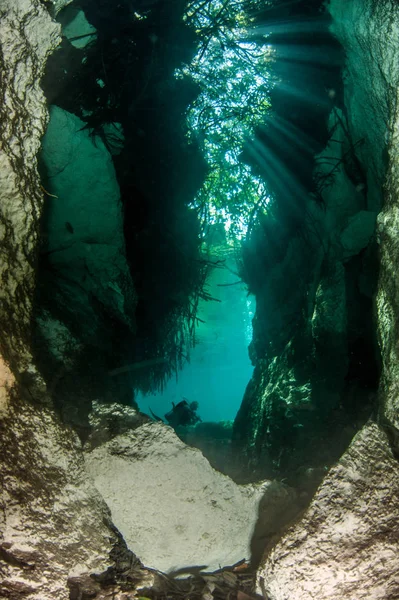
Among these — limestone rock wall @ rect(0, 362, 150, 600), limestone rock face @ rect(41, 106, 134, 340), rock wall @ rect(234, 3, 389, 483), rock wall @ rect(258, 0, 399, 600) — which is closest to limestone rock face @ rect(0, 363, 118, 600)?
limestone rock wall @ rect(0, 362, 150, 600)

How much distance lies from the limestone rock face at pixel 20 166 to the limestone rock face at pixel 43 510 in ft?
0.74

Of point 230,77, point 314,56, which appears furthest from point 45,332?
point 314,56

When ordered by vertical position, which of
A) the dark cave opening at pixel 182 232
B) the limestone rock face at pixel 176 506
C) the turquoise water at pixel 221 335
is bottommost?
the turquoise water at pixel 221 335

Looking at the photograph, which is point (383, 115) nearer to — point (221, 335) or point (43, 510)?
point (43, 510)

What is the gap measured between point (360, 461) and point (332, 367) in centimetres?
254

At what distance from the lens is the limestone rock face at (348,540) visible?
1.56 m

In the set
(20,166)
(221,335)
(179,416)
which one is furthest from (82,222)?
(221,335)

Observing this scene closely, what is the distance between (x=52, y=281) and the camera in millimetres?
4059

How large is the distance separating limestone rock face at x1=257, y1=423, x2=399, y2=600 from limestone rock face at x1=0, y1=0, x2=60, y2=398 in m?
1.65

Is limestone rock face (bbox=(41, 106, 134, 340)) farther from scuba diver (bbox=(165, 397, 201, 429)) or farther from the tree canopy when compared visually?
scuba diver (bbox=(165, 397, 201, 429))

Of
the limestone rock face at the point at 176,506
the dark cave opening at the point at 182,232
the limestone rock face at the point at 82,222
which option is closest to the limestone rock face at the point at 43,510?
the limestone rock face at the point at 176,506

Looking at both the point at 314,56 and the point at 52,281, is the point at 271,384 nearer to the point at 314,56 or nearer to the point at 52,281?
the point at 52,281

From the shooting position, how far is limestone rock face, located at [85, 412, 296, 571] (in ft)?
6.93

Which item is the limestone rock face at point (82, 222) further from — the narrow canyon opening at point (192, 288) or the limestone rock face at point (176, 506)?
the limestone rock face at point (176, 506)
